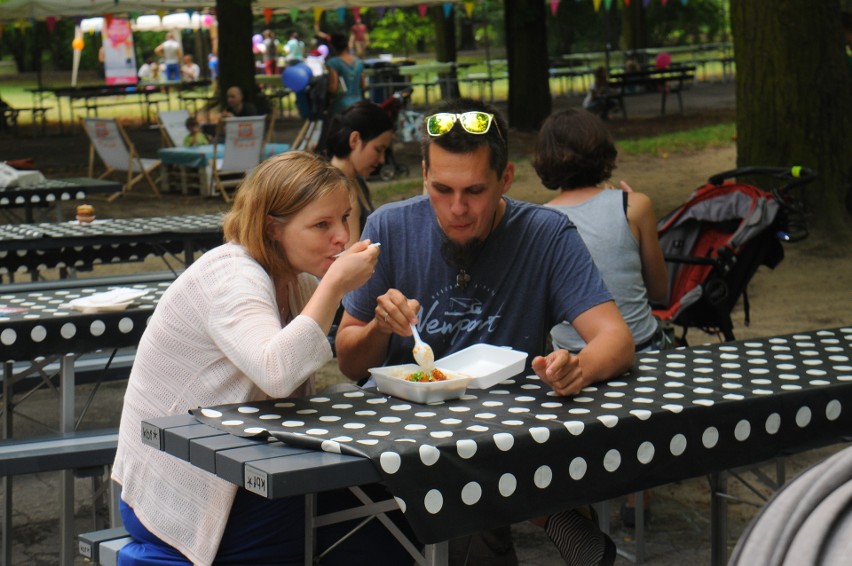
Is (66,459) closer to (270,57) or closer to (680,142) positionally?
(680,142)

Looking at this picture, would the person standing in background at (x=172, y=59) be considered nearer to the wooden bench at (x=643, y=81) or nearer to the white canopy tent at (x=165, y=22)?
the white canopy tent at (x=165, y=22)

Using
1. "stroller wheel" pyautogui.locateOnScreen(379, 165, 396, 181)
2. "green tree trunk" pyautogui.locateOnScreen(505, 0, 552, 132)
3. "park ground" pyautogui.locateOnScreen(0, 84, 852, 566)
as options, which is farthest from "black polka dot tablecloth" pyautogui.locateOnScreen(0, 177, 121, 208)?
"green tree trunk" pyautogui.locateOnScreen(505, 0, 552, 132)

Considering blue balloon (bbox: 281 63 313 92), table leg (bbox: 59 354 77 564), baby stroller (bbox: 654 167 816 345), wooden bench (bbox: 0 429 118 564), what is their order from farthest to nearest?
1. blue balloon (bbox: 281 63 313 92)
2. baby stroller (bbox: 654 167 816 345)
3. table leg (bbox: 59 354 77 564)
4. wooden bench (bbox: 0 429 118 564)

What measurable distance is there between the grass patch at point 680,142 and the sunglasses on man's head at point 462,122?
1454 centimetres

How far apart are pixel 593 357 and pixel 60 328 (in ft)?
6.07

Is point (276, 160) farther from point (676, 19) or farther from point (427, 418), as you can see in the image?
point (676, 19)

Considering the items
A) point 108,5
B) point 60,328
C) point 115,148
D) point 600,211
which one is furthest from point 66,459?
point 108,5

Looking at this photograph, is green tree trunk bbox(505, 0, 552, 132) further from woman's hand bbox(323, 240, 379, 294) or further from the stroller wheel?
woman's hand bbox(323, 240, 379, 294)

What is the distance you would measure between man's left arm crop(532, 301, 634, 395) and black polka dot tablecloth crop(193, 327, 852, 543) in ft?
0.12

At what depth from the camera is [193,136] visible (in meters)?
15.5

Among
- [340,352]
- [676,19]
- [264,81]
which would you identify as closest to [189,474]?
[340,352]

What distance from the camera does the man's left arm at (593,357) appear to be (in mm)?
2840

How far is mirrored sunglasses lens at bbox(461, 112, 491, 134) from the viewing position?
327cm

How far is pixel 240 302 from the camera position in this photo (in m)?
2.77
